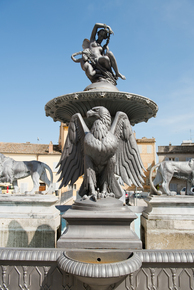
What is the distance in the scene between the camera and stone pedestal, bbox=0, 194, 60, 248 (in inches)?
155

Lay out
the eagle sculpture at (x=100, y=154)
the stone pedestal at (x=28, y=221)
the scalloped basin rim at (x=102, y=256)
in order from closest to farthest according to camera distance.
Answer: the scalloped basin rim at (x=102, y=256)
the eagle sculpture at (x=100, y=154)
the stone pedestal at (x=28, y=221)

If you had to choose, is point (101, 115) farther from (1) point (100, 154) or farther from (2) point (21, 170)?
(2) point (21, 170)

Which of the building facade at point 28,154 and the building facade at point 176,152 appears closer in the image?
the building facade at point 28,154

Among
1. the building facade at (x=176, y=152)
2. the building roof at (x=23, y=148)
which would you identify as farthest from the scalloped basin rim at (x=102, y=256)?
the building facade at (x=176, y=152)

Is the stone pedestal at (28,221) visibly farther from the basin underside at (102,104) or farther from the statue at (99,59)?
the statue at (99,59)

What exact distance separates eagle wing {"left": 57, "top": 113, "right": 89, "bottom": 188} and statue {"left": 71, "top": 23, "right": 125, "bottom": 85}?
1745 millimetres

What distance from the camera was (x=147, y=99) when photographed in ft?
13.3

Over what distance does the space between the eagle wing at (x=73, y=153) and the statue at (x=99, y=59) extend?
1745 mm

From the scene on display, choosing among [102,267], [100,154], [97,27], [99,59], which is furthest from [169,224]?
[97,27]

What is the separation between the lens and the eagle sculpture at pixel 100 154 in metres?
3.28

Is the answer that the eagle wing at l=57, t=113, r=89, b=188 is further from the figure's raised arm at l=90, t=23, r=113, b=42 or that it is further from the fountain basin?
the figure's raised arm at l=90, t=23, r=113, b=42

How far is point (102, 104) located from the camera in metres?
4.04

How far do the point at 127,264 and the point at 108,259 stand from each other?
34 centimetres

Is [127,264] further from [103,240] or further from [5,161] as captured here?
[5,161]
